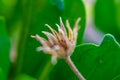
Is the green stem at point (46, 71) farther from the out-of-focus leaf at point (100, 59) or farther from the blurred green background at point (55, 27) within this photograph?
the out-of-focus leaf at point (100, 59)

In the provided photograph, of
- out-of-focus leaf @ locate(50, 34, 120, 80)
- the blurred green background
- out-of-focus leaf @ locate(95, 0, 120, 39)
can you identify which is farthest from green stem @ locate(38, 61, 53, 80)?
out-of-focus leaf @ locate(95, 0, 120, 39)

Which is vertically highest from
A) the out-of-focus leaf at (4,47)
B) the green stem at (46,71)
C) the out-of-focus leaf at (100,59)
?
the out-of-focus leaf at (4,47)

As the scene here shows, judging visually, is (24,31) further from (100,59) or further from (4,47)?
(100,59)

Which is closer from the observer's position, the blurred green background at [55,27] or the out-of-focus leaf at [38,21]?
the blurred green background at [55,27]

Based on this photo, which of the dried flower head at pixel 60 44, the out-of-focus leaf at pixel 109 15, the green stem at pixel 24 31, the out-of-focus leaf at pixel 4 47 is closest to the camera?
the dried flower head at pixel 60 44

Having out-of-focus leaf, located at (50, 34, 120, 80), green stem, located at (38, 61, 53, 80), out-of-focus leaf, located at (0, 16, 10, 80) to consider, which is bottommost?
out-of-focus leaf, located at (50, 34, 120, 80)

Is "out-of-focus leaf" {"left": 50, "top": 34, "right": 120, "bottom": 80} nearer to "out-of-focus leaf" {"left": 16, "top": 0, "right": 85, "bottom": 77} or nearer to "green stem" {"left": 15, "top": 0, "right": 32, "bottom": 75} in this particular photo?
"out-of-focus leaf" {"left": 16, "top": 0, "right": 85, "bottom": 77}

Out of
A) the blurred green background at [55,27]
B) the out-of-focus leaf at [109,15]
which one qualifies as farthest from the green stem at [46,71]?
the out-of-focus leaf at [109,15]

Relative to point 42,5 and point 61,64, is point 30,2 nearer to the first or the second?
point 42,5
